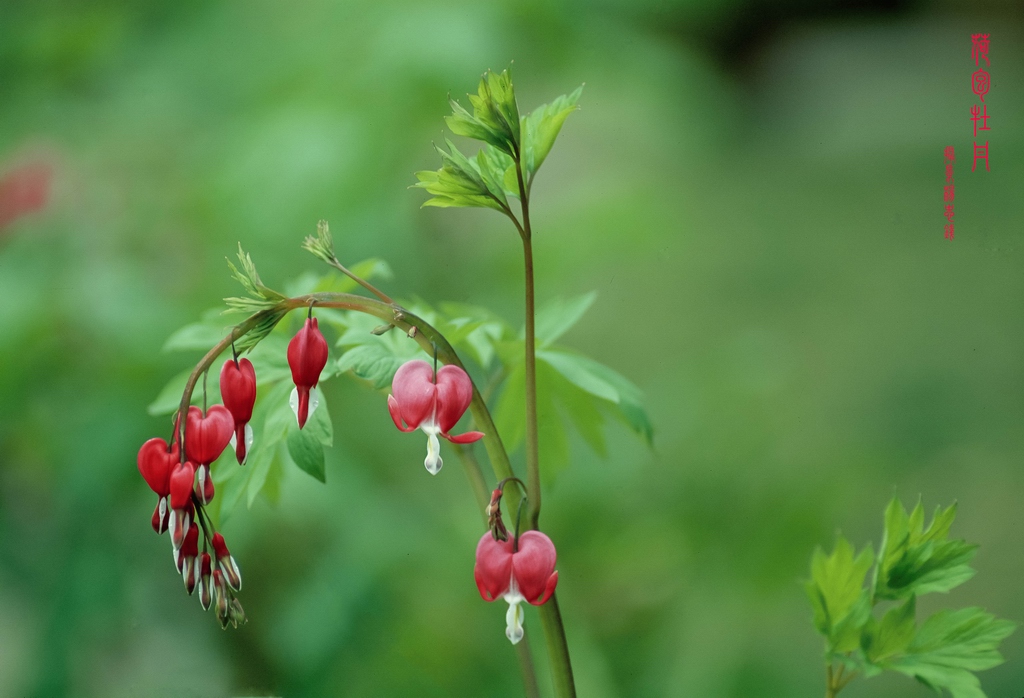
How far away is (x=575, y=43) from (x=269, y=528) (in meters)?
1.21

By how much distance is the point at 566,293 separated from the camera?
1948 mm

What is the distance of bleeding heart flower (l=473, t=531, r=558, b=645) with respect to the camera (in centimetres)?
63

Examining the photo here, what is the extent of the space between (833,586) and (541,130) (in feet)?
1.80

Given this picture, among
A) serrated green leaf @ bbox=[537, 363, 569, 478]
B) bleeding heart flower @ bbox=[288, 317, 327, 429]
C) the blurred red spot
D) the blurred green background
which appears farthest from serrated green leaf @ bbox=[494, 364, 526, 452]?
the blurred red spot

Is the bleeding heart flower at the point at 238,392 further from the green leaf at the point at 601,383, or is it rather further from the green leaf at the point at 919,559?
the green leaf at the point at 919,559

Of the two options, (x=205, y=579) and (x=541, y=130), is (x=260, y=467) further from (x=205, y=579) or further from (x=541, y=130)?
(x=541, y=130)

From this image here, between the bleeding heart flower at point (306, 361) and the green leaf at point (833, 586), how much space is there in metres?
0.54

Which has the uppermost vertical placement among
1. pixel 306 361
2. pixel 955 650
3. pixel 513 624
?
pixel 306 361

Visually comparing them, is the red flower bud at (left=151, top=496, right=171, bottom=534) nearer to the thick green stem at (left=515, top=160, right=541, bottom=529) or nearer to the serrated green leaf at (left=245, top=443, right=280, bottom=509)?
the serrated green leaf at (left=245, top=443, right=280, bottom=509)

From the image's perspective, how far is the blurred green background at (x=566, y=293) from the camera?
1597 mm

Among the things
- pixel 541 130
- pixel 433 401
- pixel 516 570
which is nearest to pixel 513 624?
pixel 516 570

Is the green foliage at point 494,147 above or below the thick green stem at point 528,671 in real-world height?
above

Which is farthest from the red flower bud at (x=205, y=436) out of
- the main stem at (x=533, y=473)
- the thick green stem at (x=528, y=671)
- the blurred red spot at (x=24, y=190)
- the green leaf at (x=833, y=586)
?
the blurred red spot at (x=24, y=190)

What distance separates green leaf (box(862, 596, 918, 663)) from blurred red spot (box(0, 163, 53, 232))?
5.69ft
